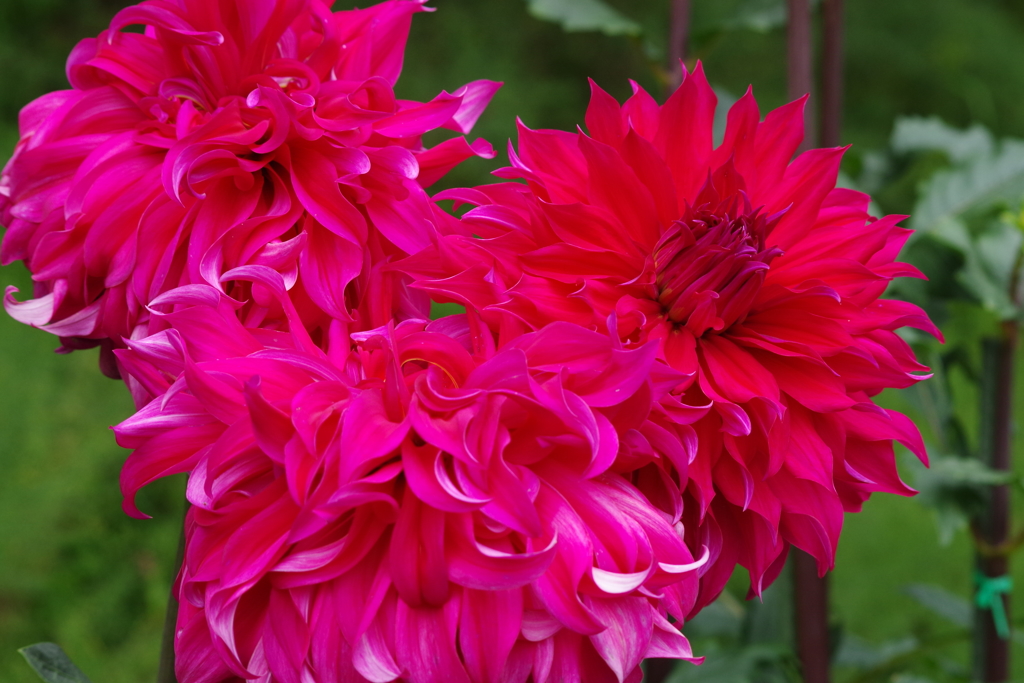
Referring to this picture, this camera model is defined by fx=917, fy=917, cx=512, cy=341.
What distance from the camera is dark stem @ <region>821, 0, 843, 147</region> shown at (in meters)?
0.65

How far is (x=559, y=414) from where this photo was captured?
0.85ft

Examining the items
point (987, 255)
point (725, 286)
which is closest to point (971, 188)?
point (987, 255)

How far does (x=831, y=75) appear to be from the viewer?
2.14ft

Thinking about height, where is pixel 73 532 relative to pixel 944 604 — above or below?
below

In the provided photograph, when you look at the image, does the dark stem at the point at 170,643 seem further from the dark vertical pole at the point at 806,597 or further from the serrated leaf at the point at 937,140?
the serrated leaf at the point at 937,140

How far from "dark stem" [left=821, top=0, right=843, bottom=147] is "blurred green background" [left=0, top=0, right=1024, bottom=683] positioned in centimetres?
9

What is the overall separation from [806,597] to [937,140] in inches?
18.1

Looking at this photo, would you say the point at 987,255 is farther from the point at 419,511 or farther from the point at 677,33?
the point at 419,511

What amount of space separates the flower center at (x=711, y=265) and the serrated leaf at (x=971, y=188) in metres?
0.49

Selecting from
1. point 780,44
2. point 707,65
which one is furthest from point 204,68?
point 780,44

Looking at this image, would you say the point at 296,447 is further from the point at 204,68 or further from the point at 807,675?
the point at 807,675

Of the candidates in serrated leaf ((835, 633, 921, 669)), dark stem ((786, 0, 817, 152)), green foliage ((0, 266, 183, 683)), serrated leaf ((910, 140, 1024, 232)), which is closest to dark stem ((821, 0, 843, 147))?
dark stem ((786, 0, 817, 152))

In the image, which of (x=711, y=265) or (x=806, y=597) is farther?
(x=806, y=597)

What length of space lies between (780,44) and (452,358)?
201 centimetres
